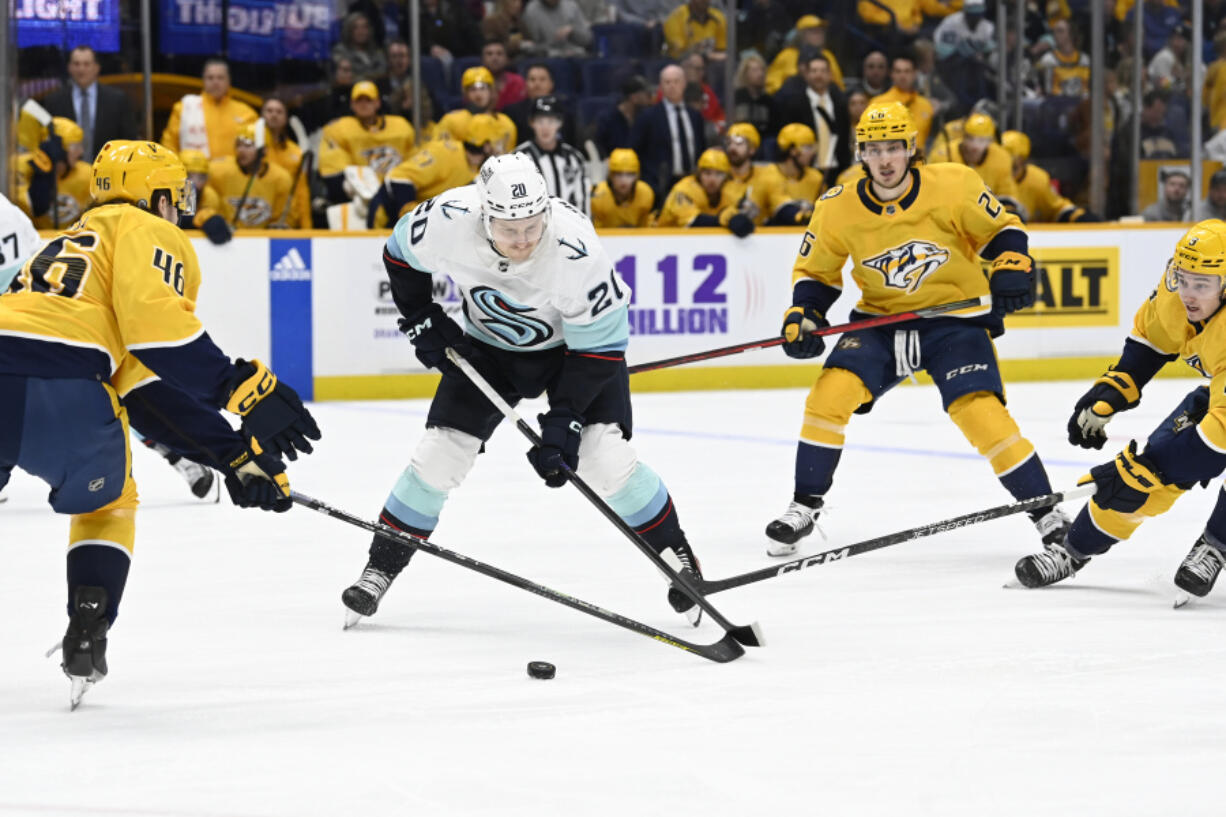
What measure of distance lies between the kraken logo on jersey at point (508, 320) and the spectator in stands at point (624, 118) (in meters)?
5.94

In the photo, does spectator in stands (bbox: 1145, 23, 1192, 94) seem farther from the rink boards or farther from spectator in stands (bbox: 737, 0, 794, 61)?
spectator in stands (bbox: 737, 0, 794, 61)

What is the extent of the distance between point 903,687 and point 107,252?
1645mm

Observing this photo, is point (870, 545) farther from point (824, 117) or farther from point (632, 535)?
point (824, 117)

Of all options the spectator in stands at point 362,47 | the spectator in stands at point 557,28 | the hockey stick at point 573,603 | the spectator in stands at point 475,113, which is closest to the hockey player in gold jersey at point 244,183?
the spectator in stands at point 362,47

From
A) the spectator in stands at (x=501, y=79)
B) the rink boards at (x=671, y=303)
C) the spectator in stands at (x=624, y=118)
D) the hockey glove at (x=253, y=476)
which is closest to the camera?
the hockey glove at (x=253, y=476)

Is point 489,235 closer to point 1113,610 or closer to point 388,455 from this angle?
point 1113,610

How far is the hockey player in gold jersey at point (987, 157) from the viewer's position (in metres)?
9.79

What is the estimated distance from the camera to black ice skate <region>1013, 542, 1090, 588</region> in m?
4.16

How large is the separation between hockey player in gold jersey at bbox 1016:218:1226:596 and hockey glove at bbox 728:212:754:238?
4.97m

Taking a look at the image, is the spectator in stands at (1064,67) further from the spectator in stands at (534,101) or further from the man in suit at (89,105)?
the man in suit at (89,105)

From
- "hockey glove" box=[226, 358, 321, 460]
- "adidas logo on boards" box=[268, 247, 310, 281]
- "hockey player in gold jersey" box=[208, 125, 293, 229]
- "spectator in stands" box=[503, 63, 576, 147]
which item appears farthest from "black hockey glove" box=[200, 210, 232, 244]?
"hockey glove" box=[226, 358, 321, 460]

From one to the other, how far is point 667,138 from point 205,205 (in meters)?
2.63

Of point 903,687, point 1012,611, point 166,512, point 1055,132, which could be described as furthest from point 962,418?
point 1055,132

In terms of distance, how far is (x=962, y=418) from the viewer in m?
4.73
